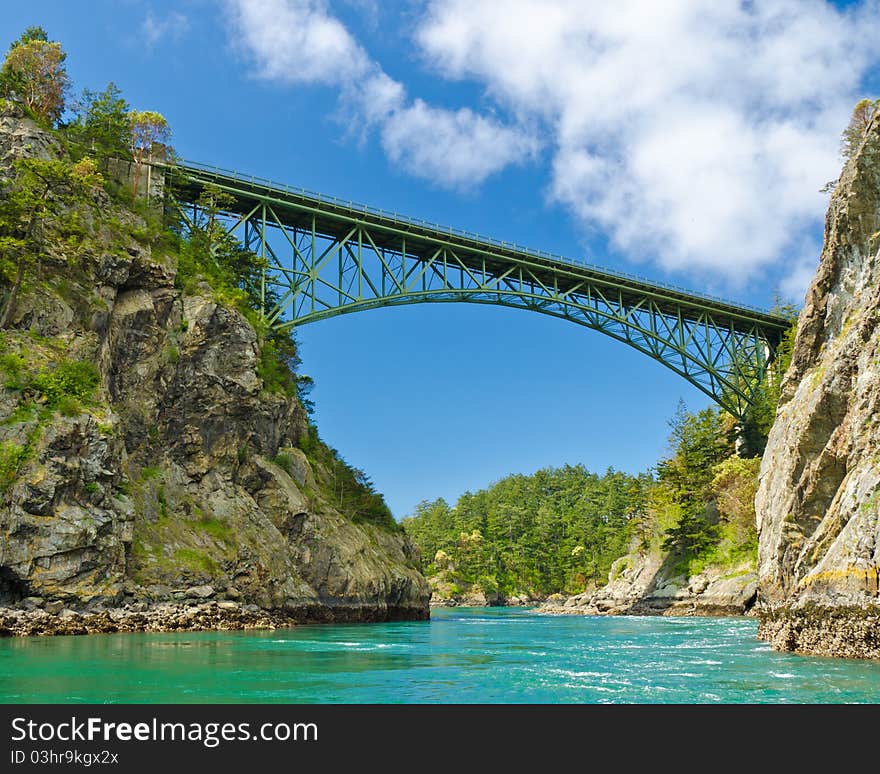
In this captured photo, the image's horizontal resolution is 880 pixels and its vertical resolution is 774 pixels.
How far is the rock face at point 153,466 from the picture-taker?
21438 millimetres

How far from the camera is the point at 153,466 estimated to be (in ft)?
90.6

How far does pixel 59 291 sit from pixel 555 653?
62.7ft

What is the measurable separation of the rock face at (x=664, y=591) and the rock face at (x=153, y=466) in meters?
16.7

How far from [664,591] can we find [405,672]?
3638 cm

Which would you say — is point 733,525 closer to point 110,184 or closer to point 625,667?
point 625,667

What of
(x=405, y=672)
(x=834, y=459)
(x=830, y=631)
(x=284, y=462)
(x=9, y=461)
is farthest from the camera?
(x=284, y=462)

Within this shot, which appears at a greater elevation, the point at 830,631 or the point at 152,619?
the point at 830,631

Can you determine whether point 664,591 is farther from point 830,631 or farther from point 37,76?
point 37,76

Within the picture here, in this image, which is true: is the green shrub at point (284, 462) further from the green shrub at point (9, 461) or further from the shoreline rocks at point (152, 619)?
the green shrub at point (9, 461)

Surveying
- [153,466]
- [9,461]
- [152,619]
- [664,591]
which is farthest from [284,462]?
[664,591]

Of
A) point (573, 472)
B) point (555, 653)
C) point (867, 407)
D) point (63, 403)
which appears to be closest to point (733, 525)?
point (867, 407)

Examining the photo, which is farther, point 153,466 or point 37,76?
point 37,76

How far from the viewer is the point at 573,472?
117m

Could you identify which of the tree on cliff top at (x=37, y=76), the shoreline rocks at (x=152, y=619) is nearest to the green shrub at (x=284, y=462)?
the shoreline rocks at (x=152, y=619)
